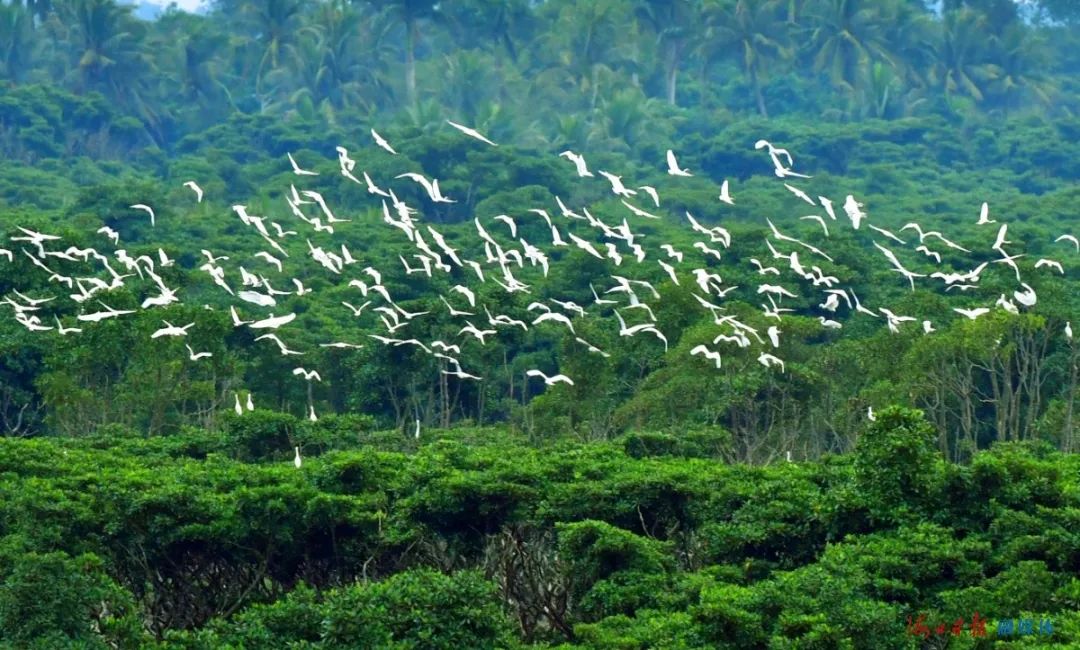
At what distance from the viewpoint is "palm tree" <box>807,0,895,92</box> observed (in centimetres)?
10500

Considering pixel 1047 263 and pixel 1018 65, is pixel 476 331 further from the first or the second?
pixel 1018 65

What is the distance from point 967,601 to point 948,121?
8183 cm

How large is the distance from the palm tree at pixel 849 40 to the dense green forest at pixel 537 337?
235 millimetres

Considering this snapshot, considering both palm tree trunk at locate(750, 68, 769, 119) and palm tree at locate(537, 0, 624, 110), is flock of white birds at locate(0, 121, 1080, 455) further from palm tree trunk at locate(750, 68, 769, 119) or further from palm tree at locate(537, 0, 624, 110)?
palm tree trunk at locate(750, 68, 769, 119)

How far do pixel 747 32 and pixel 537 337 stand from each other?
54179mm

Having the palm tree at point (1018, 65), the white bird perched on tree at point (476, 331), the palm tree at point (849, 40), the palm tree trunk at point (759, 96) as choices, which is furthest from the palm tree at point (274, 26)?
the white bird perched on tree at point (476, 331)

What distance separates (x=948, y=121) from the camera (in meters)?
103

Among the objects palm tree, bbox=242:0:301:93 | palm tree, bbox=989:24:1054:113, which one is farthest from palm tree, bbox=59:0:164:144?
palm tree, bbox=989:24:1054:113

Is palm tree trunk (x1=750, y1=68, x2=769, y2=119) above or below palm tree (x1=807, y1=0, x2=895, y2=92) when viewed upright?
below

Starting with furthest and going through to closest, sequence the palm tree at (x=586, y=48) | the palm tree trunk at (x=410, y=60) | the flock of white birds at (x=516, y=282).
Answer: the palm tree trunk at (x=410, y=60) < the palm tree at (x=586, y=48) < the flock of white birds at (x=516, y=282)

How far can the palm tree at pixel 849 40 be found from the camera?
105 meters

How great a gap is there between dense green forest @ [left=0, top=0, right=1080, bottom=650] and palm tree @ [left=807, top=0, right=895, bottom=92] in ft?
0.77

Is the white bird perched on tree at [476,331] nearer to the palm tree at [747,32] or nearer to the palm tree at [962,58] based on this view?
the palm tree at [747,32]

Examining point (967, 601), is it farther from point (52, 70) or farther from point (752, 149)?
point (52, 70)
